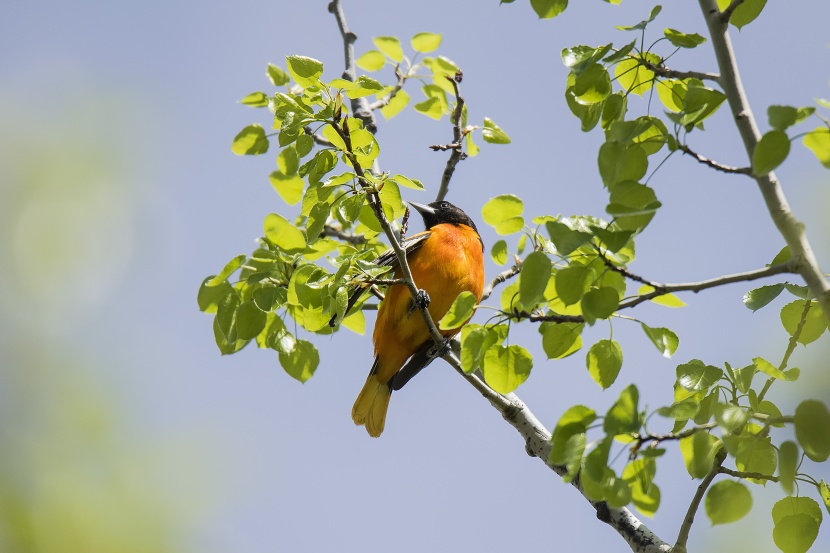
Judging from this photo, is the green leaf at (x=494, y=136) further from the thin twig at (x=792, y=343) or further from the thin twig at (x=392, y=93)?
the thin twig at (x=792, y=343)

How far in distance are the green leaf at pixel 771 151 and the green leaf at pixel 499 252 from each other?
121cm

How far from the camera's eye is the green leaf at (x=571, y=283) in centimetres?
222

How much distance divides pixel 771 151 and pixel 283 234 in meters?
1.88

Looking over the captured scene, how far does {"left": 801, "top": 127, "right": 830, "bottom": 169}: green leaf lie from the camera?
6.73 feet

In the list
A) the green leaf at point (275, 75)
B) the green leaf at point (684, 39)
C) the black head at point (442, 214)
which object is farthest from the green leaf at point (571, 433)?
the black head at point (442, 214)

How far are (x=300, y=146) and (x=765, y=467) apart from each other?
76.1 inches

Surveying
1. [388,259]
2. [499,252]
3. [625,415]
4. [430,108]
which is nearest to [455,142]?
[430,108]

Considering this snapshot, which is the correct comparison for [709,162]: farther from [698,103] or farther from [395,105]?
[395,105]

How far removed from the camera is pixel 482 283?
517 cm

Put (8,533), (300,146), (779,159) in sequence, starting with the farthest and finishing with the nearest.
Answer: (8,533) < (300,146) < (779,159)

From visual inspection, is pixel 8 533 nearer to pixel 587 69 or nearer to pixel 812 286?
pixel 587 69

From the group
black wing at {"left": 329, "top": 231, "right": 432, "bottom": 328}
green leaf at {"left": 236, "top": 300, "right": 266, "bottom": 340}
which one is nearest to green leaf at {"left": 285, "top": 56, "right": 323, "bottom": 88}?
black wing at {"left": 329, "top": 231, "right": 432, "bottom": 328}

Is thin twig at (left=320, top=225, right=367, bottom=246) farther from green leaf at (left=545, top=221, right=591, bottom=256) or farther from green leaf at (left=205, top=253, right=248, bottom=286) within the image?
green leaf at (left=545, top=221, right=591, bottom=256)

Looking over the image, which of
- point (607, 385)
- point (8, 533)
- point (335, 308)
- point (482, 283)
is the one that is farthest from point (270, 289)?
point (482, 283)
